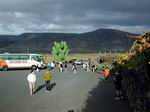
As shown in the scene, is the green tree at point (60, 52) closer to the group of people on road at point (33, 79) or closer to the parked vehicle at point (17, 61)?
the parked vehicle at point (17, 61)

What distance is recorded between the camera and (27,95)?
113 ft

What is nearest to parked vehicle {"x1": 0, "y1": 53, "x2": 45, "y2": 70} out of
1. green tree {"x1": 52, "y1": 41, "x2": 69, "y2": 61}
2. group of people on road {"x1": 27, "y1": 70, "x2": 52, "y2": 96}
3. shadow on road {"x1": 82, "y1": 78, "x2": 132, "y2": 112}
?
group of people on road {"x1": 27, "y1": 70, "x2": 52, "y2": 96}

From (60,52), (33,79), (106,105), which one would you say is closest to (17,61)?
(33,79)

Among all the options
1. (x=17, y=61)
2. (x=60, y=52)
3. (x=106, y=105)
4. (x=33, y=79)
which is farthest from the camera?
(x=60, y=52)

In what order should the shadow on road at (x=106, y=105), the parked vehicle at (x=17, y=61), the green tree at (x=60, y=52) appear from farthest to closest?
the green tree at (x=60, y=52), the parked vehicle at (x=17, y=61), the shadow on road at (x=106, y=105)

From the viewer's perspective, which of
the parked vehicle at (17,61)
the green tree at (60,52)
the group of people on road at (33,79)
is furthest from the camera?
the green tree at (60,52)

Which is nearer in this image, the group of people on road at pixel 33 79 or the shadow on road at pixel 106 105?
the shadow on road at pixel 106 105

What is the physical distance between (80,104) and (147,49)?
1910cm

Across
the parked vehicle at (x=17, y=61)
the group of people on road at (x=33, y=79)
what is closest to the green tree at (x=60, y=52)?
the parked vehicle at (x=17, y=61)

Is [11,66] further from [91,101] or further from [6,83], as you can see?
[91,101]

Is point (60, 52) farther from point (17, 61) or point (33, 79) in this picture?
point (33, 79)

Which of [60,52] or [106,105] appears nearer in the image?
[106,105]

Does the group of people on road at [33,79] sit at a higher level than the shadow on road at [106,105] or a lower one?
higher

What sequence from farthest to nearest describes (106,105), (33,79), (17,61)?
(17,61)
(33,79)
(106,105)
